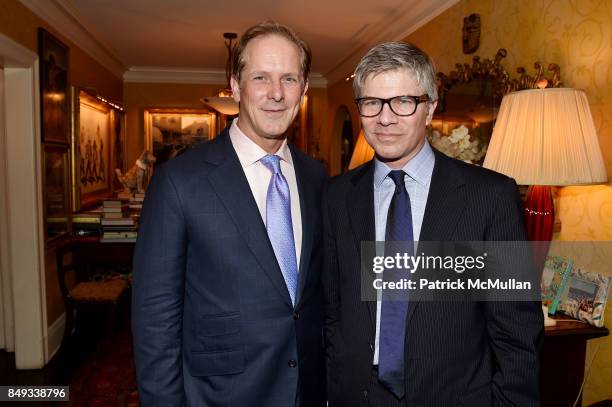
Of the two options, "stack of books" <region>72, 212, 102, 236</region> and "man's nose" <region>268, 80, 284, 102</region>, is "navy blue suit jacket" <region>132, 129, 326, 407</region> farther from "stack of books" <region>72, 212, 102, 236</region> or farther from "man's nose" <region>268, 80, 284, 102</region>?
"stack of books" <region>72, 212, 102, 236</region>

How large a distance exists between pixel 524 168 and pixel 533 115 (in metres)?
0.23

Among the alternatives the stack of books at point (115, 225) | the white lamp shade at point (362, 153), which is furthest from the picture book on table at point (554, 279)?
the stack of books at point (115, 225)

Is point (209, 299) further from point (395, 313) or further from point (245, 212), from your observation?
point (395, 313)

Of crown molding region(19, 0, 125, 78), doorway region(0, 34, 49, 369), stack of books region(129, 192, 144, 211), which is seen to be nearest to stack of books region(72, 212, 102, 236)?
stack of books region(129, 192, 144, 211)

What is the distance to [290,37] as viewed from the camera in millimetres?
1525

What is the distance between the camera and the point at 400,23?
15.1 feet

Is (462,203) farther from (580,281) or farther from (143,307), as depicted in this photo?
(580,281)

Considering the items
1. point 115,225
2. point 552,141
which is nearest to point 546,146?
point 552,141

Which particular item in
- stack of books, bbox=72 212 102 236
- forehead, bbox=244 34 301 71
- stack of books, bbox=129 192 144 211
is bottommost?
stack of books, bbox=72 212 102 236

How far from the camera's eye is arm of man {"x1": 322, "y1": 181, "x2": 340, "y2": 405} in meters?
1.58

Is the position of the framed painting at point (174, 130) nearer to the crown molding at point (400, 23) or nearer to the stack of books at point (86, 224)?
the crown molding at point (400, 23)

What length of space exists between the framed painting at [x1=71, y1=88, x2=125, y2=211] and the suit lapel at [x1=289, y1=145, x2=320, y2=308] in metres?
3.78

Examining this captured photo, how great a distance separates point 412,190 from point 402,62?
1.14 feet

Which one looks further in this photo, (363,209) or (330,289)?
(330,289)
